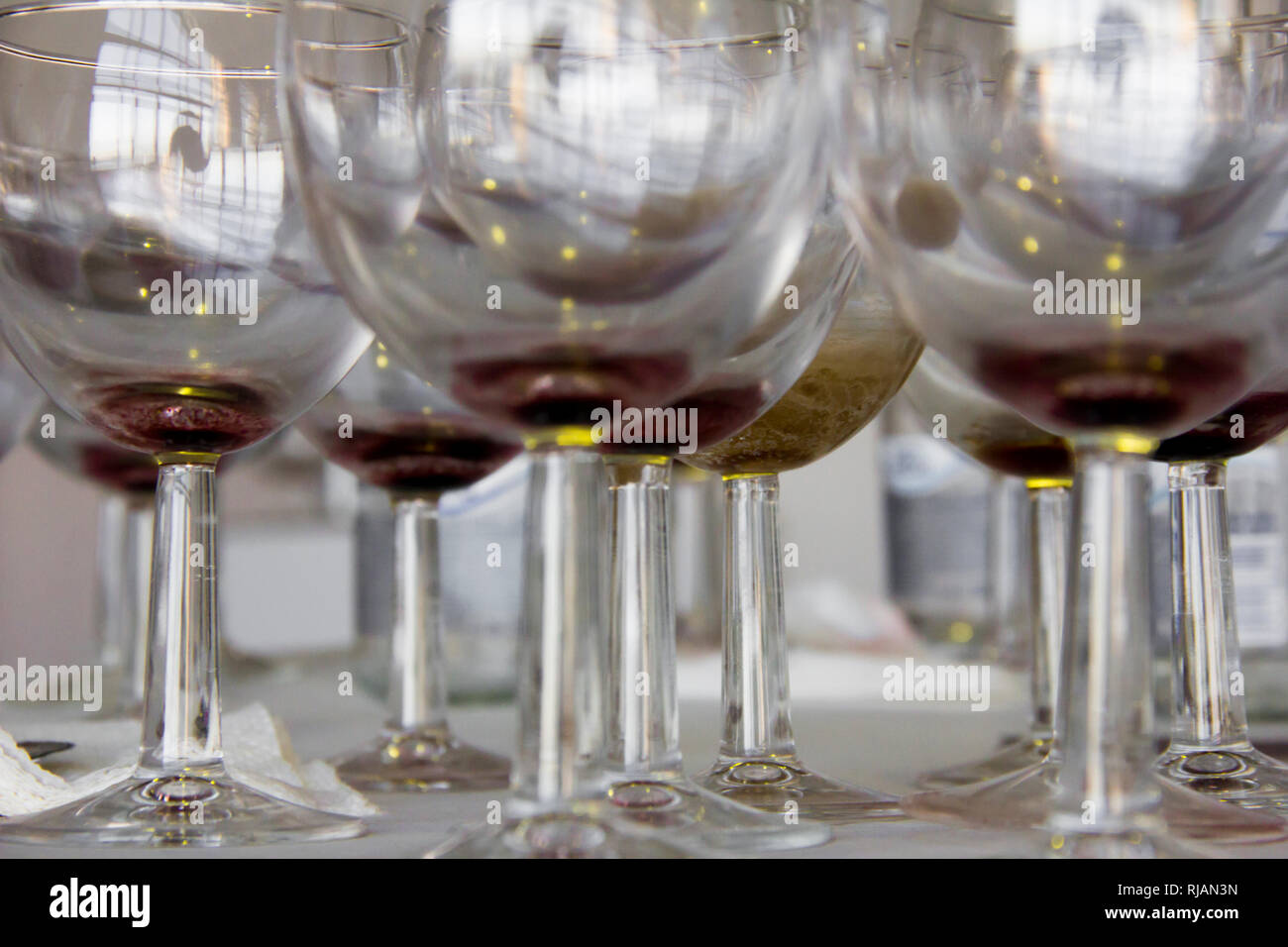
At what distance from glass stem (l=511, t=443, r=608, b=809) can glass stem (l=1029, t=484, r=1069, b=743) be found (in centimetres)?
40

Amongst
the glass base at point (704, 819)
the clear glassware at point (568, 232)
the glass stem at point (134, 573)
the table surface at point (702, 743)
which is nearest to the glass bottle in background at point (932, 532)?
the table surface at point (702, 743)

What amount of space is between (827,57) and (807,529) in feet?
7.30

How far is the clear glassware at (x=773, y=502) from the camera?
2.02 ft

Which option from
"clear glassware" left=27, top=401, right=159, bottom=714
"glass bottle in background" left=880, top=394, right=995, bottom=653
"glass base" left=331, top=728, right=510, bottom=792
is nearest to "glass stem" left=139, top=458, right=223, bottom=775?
"glass base" left=331, top=728, right=510, bottom=792

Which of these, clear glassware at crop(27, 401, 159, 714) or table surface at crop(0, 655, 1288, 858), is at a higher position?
clear glassware at crop(27, 401, 159, 714)

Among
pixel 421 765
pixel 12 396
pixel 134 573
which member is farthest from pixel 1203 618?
pixel 134 573

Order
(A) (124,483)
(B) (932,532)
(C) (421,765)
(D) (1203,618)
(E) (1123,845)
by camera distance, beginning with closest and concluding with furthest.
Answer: (E) (1123,845) → (D) (1203,618) → (C) (421,765) → (A) (124,483) → (B) (932,532)

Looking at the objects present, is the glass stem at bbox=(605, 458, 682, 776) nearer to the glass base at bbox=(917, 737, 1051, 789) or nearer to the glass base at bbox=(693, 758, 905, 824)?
the glass base at bbox=(693, 758, 905, 824)

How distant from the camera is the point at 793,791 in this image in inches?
23.1

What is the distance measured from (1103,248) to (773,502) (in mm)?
264

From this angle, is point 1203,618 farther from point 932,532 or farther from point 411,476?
point 932,532

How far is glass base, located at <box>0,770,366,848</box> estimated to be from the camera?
493 millimetres

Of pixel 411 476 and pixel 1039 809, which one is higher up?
pixel 411 476
